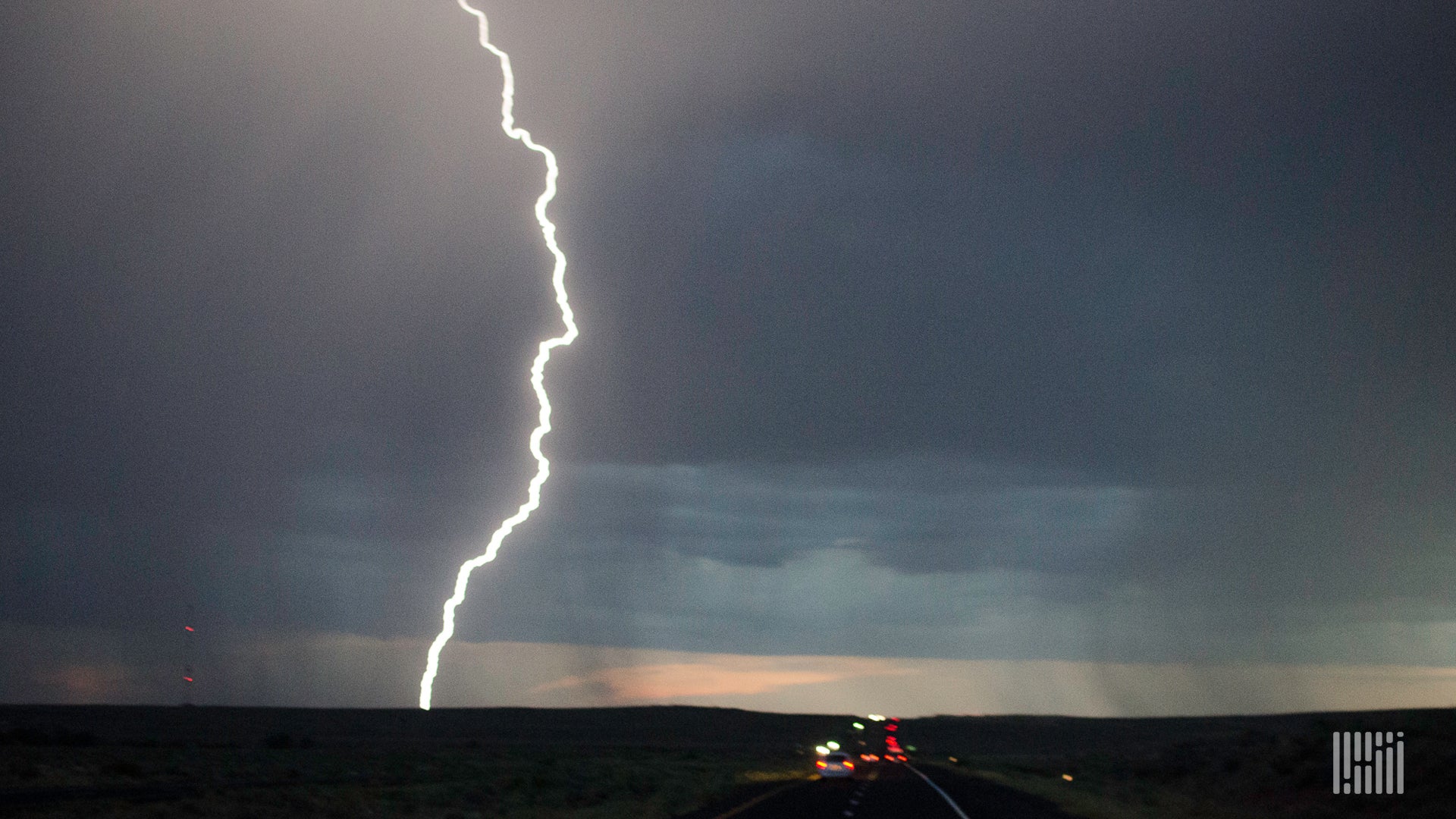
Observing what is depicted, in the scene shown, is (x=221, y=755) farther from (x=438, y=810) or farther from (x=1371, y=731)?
(x=1371, y=731)

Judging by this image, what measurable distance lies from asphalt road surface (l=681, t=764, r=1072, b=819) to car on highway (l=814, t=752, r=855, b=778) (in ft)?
1.52

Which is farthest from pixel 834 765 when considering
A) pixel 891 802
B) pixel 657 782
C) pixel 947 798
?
pixel 891 802

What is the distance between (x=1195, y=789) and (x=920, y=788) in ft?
33.3

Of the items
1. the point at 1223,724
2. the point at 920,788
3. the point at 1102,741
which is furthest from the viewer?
the point at 1223,724

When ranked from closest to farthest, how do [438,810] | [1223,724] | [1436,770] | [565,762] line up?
1. [1436,770]
2. [438,810]
3. [565,762]
4. [1223,724]

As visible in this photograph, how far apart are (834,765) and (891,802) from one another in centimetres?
1445

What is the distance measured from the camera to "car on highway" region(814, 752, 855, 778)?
159 feet

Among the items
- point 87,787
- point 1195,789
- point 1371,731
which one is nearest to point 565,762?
point 87,787

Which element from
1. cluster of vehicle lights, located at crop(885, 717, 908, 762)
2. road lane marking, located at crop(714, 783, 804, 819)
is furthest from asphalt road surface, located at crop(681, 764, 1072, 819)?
cluster of vehicle lights, located at crop(885, 717, 908, 762)

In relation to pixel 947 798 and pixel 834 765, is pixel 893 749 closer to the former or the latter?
pixel 834 765

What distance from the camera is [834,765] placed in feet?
161

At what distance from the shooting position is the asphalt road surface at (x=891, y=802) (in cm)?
3038

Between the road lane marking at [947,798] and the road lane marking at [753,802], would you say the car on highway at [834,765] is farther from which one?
the road lane marking at [947,798]

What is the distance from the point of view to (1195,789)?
152ft
